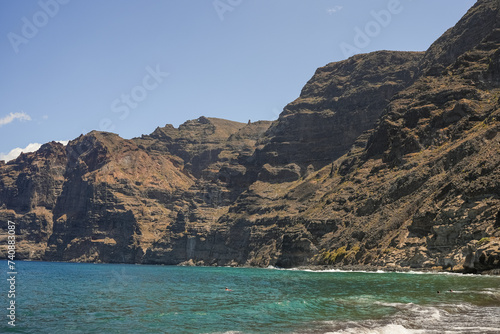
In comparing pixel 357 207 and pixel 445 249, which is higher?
pixel 357 207

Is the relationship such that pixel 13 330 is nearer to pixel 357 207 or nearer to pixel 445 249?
pixel 445 249

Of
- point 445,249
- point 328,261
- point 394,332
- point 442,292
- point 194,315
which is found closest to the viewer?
point 394,332

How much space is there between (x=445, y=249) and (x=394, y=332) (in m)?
83.5

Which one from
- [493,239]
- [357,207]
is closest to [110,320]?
[493,239]

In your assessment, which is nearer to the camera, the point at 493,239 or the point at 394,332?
the point at 394,332

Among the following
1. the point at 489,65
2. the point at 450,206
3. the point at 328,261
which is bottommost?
the point at 328,261

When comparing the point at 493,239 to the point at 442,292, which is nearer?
the point at 442,292

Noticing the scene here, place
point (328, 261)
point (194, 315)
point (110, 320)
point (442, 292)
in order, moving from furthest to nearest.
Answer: point (328, 261)
point (442, 292)
point (194, 315)
point (110, 320)

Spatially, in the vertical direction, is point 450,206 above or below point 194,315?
above

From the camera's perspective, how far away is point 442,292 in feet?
194

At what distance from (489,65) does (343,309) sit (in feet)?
534

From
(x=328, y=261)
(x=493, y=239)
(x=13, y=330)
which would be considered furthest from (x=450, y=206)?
(x=13, y=330)

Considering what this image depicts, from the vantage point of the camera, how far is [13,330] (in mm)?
37438

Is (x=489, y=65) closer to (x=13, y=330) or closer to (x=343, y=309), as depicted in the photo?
(x=343, y=309)
